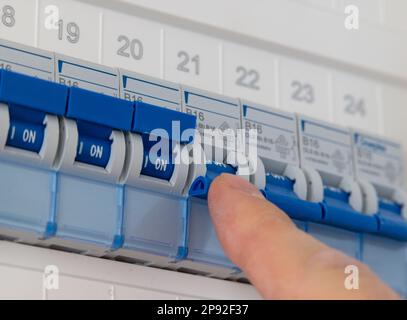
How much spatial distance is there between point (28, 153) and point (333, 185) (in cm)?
42

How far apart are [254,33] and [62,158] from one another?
1.16ft

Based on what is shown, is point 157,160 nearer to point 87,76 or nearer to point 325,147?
point 87,76

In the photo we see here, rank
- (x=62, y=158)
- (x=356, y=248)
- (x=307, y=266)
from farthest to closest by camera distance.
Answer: (x=356, y=248) → (x=62, y=158) → (x=307, y=266)

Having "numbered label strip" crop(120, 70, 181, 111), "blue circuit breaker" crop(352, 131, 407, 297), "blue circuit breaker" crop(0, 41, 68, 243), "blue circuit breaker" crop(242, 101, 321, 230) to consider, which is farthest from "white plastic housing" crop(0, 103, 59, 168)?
"blue circuit breaker" crop(352, 131, 407, 297)

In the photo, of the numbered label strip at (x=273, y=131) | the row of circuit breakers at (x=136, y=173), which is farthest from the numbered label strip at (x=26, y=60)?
the numbered label strip at (x=273, y=131)

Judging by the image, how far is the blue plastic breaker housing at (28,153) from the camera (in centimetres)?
96

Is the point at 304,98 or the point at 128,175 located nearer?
the point at 128,175

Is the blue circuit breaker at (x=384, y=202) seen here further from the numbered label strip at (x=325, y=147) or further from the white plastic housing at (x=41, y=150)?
the white plastic housing at (x=41, y=150)

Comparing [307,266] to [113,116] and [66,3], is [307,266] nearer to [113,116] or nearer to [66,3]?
[113,116]

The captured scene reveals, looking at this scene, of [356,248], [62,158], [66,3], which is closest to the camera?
[62,158]

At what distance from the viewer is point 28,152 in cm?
98

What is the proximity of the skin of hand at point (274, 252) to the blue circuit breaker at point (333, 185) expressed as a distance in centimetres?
16
